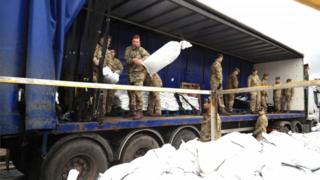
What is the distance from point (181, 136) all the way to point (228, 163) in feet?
13.2

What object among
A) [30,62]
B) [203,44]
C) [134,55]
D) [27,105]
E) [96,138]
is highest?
[203,44]

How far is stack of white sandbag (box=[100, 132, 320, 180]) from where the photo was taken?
2.07m

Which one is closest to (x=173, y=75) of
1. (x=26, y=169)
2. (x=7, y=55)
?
(x=26, y=169)

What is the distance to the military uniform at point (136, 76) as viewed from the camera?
5.66 metres

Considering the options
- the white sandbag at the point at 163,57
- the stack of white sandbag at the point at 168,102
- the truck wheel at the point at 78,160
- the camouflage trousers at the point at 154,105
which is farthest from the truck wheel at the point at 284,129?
the truck wheel at the point at 78,160

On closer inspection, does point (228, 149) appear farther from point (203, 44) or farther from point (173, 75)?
point (203, 44)

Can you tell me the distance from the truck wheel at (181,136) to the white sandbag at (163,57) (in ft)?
4.36

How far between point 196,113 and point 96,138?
3.42 metres

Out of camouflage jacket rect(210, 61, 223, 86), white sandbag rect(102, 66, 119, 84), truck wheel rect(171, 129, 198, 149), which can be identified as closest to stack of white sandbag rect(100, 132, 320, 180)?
white sandbag rect(102, 66, 119, 84)

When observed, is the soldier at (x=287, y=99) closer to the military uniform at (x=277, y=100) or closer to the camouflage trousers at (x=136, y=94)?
the military uniform at (x=277, y=100)

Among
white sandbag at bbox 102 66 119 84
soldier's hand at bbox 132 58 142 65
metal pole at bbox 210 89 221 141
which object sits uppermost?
soldier's hand at bbox 132 58 142 65

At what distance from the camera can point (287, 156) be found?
2.34m

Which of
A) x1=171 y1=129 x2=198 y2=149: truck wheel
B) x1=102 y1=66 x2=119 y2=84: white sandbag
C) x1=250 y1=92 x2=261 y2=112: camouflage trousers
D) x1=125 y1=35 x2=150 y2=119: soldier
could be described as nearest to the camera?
x1=102 y1=66 x2=119 y2=84: white sandbag

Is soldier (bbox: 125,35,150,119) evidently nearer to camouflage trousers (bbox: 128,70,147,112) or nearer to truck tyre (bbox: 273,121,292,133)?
camouflage trousers (bbox: 128,70,147,112)
